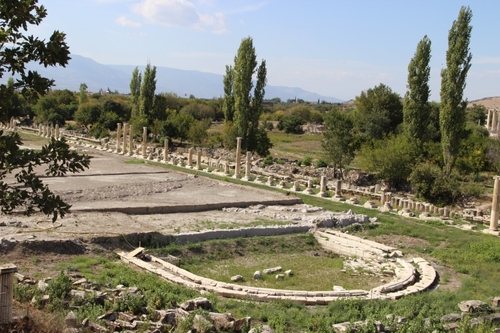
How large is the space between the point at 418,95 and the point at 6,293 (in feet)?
106

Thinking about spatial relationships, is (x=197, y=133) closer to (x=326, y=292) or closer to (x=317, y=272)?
(x=317, y=272)

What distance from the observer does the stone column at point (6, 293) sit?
8.16 meters

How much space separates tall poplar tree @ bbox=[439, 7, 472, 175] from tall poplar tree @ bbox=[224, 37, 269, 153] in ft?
48.7

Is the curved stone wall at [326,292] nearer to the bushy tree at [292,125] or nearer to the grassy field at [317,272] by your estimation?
the grassy field at [317,272]

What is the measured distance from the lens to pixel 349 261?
16.7 m

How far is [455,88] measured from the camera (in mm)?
31250

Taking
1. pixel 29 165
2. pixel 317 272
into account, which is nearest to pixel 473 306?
pixel 317 272

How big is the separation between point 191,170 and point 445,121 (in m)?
15.7

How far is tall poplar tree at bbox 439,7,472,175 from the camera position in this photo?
31094 mm

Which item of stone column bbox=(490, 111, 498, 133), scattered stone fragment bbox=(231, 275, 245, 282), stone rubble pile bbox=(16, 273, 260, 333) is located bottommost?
scattered stone fragment bbox=(231, 275, 245, 282)

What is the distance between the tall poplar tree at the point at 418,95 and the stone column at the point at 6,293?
30927 millimetres

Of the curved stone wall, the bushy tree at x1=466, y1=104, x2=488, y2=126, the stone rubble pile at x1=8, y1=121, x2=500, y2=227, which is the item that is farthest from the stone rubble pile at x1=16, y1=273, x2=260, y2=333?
the bushy tree at x1=466, y1=104, x2=488, y2=126

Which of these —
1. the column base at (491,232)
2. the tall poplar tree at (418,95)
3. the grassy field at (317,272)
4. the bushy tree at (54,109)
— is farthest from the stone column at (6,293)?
the bushy tree at (54,109)

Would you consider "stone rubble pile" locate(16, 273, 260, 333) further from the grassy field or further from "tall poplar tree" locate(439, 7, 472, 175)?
"tall poplar tree" locate(439, 7, 472, 175)
